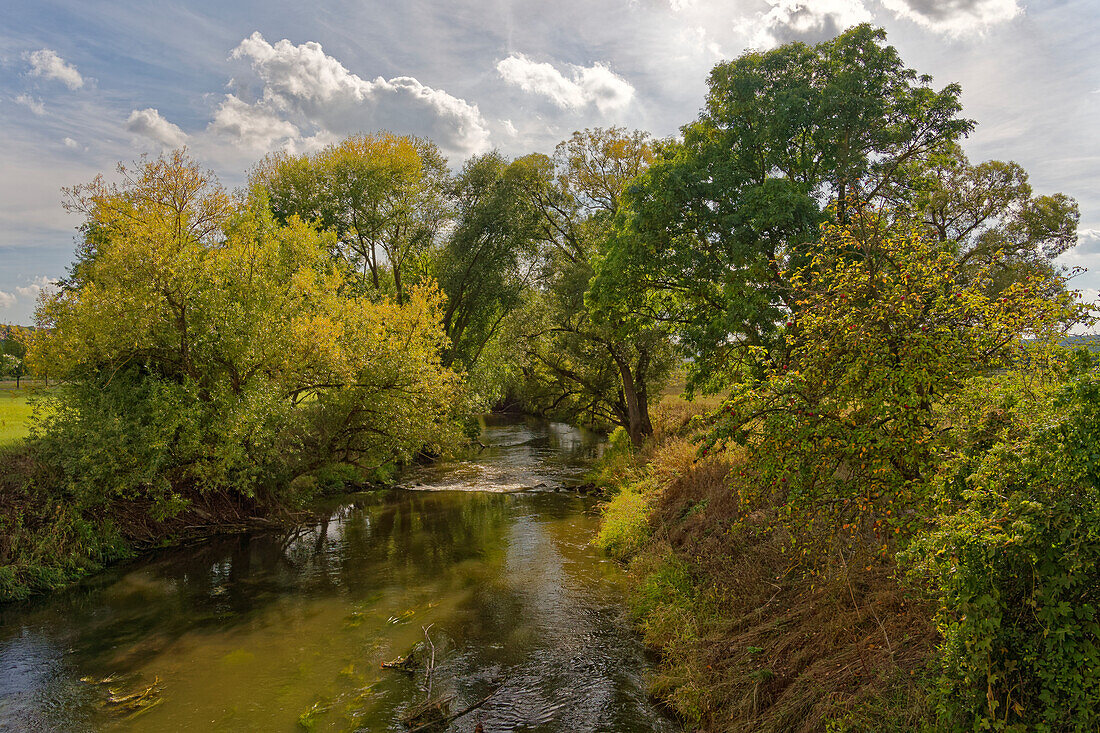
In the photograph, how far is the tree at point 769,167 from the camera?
1528 centimetres

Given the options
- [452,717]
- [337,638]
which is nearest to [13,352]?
[337,638]

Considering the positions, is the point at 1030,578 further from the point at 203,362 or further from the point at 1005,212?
the point at 1005,212

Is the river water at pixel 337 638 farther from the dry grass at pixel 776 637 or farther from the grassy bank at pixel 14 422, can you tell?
the grassy bank at pixel 14 422

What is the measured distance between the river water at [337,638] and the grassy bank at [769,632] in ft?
2.62

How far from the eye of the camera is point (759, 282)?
53.8 feet

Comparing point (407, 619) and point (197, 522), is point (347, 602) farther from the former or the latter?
point (197, 522)

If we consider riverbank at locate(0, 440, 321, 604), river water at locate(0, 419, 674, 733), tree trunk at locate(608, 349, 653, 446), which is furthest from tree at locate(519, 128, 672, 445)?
riverbank at locate(0, 440, 321, 604)

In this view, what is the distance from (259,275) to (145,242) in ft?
11.2

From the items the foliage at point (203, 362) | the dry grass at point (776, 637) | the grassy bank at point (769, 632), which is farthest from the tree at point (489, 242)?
the dry grass at point (776, 637)

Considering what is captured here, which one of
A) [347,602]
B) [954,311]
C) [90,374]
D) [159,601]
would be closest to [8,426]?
[90,374]

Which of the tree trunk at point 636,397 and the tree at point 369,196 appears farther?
the tree at point 369,196

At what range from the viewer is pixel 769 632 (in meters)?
8.80

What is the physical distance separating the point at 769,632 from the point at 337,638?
8.20 metres

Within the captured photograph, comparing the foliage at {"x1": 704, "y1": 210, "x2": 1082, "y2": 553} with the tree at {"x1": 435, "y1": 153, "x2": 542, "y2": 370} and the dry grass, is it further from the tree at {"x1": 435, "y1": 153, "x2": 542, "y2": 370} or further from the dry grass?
the tree at {"x1": 435, "y1": 153, "x2": 542, "y2": 370}
